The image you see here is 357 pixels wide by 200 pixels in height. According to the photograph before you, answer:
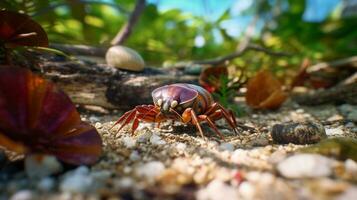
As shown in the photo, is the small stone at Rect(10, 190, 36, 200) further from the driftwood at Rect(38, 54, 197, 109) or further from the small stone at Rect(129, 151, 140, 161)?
the driftwood at Rect(38, 54, 197, 109)

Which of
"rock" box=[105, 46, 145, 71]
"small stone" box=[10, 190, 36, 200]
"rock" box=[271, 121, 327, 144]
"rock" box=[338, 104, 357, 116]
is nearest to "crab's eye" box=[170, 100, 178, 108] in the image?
"rock" box=[271, 121, 327, 144]

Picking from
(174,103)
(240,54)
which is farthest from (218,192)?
(240,54)

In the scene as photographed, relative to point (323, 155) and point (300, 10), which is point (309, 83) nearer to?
point (300, 10)

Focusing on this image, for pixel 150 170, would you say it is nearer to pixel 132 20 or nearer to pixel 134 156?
pixel 134 156

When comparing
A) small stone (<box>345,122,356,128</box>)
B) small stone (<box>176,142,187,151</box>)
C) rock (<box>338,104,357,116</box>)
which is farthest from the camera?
rock (<box>338,104,357,116</box>)

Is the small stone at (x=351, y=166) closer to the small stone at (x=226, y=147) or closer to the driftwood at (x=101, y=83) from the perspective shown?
the small stone at (x=226, y=147)

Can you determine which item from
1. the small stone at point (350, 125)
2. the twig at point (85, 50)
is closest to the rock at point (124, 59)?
the twig at point (85, 50)

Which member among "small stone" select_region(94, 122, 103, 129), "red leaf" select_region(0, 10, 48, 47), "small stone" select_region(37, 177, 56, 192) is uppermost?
"red leaf" select_region(0, 10, 48, 47)

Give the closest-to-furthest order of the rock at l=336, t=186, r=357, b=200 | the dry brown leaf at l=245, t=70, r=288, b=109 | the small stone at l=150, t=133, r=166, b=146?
the rock at l=336, t=186, r=357, b=200 < the small stone at l=150, t=133, r=166, b=146 < the dry brown leaf at l=245, t=70, r=288, b=109
